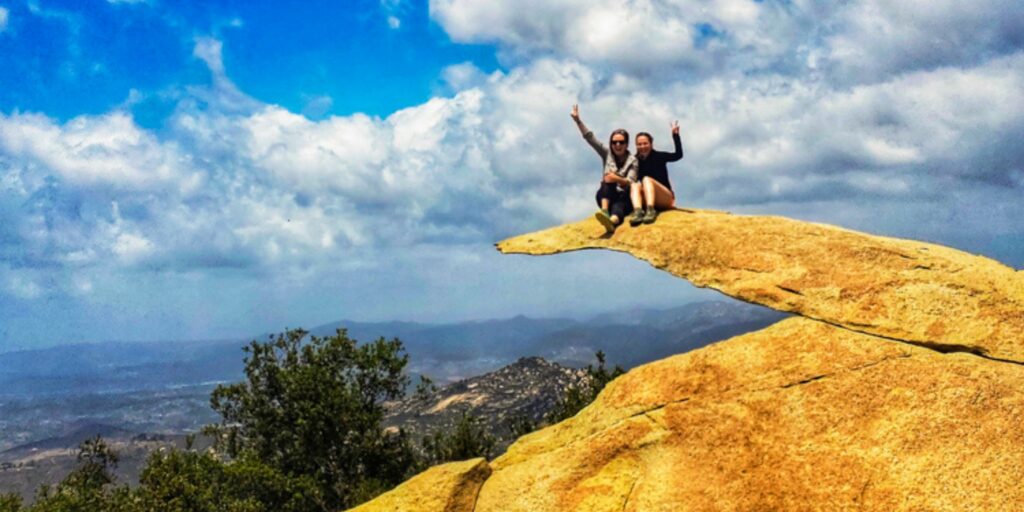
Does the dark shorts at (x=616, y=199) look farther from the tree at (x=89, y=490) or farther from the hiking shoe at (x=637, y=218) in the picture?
the tree at (x=89, y=490)

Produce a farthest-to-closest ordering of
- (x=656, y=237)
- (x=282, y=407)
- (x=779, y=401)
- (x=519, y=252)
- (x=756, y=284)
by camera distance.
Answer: (x=282, y=407)
(x=519, y=252)
(x=656, y=237)
(x=756, y=284)
(x=779, y=401)

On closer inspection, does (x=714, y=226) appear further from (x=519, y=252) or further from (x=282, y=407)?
(x=282, y=407)

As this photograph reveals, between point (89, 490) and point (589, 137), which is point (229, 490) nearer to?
point (89, 490)

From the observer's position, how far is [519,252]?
788 inches

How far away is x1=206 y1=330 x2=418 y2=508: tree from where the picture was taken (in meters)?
43.4

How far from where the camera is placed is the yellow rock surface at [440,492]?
48.2 feet

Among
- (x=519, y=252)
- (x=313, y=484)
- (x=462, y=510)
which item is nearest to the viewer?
(x=462, y=510)

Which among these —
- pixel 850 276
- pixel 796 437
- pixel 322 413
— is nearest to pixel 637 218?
pixel 850 276

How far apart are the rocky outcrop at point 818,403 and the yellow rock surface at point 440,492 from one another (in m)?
0.33

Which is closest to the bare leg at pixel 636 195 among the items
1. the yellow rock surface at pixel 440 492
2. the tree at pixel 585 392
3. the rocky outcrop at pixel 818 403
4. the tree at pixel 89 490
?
the rocky outcrop at pixel 818 403

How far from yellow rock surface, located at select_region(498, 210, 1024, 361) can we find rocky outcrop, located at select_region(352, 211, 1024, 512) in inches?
1.4

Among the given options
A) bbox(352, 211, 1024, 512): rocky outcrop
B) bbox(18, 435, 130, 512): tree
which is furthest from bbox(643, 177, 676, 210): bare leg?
bbox(18, 435, 130, 512): tree

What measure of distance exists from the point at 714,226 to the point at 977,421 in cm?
717

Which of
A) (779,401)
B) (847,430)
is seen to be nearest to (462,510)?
(779,401)
